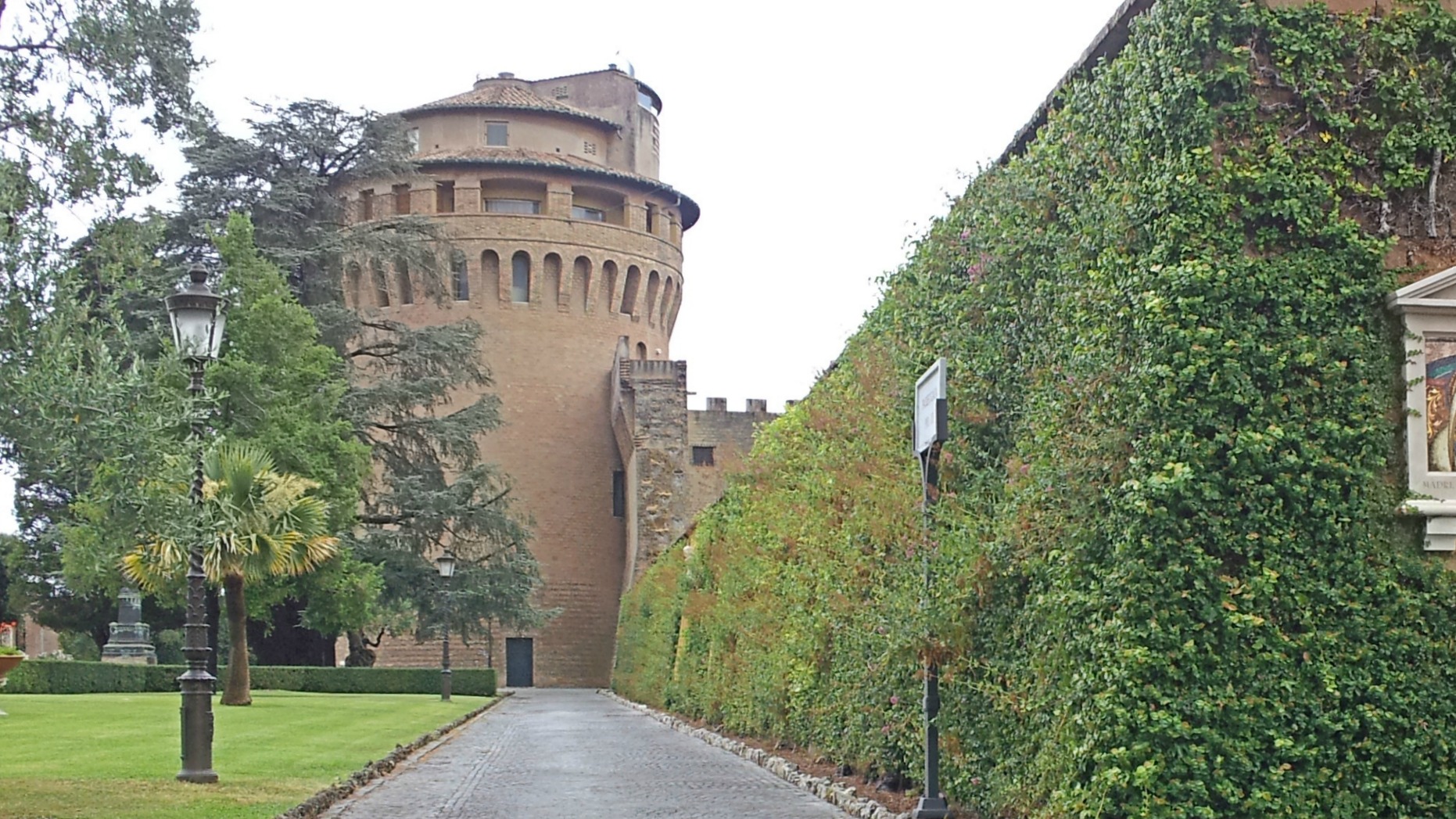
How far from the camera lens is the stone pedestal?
33688 mm

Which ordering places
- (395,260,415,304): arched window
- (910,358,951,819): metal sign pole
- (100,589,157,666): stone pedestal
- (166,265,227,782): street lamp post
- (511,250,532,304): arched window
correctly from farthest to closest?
(511,250,532,304): arched window
(395,260,415,304): arched window
(100,589,157,666): stone pedestal
(166,265,227,782): street lamp post
(910,358,951,819): metal sign pole

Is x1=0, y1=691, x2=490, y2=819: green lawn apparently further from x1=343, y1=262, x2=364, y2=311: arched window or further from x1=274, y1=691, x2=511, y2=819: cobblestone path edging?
x1=343, y1=262, x2=364, y2=311: arched window

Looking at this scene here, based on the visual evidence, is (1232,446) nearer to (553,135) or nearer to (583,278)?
(583,278)

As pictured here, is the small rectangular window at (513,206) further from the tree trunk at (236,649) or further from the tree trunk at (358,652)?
the tree trunk at (236,649)

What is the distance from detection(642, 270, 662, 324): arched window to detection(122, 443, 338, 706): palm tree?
86.4 feet

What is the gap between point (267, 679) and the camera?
33938 mm

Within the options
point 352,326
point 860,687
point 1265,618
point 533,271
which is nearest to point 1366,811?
point 1265,618

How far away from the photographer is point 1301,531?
23.8 ft

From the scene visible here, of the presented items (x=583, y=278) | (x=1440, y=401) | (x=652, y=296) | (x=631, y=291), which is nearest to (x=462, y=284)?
(x=583, y=278)

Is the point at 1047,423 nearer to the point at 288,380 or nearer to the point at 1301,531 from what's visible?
the point at 1301,531

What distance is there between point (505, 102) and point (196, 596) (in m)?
39.7

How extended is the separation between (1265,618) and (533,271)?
4366 centimetres

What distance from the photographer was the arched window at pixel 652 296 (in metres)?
52.6

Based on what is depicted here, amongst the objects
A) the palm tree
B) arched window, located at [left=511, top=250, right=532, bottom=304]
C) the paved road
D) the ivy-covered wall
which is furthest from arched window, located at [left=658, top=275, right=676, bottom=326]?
the ivy-covered wall
